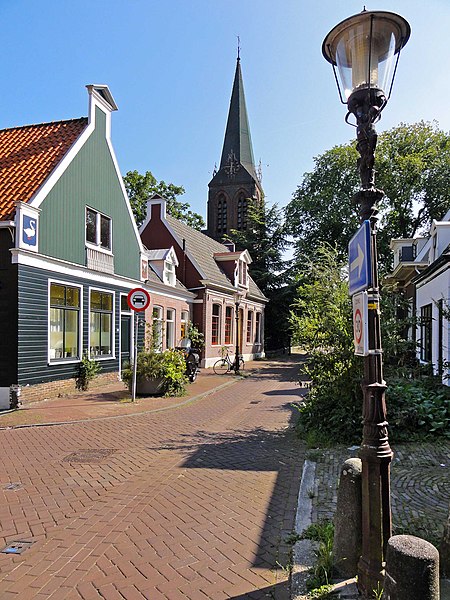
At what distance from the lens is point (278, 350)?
40.4 meters

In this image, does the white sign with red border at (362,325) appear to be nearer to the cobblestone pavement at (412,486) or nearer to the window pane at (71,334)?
the cobblestone pavement at (412,486)

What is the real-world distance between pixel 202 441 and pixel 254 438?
99 centimetres

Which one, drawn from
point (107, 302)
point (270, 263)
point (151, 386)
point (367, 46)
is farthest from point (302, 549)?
point (270, 263)

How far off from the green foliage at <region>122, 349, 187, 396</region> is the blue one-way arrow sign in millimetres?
10657

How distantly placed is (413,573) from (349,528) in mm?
999

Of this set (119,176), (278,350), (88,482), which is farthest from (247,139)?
(88,482)

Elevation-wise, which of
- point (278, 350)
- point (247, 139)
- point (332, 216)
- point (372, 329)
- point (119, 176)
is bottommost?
point (278, 350)

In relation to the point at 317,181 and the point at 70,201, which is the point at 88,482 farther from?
the point at 317,181

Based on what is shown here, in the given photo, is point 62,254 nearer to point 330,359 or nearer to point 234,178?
point 330,359

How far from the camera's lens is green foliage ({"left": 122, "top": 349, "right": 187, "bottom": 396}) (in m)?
13.6

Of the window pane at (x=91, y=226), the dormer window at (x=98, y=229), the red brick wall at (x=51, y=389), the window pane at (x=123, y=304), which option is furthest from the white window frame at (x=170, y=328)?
the window pane at (x=91, y=226)

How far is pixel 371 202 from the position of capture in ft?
11.4

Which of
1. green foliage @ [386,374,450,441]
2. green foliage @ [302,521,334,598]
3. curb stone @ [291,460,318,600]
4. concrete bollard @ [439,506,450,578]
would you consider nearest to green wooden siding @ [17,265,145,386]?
curb stone @ [291,460,318,600]

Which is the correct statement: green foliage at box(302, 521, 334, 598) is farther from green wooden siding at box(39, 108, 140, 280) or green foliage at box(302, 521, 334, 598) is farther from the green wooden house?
green wooden siding at box(39, 108, 140, 280)
